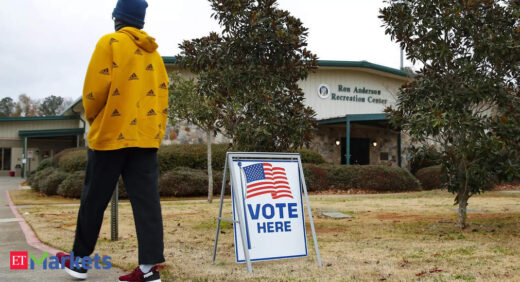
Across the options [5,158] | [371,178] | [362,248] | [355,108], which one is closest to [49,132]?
[5,158]

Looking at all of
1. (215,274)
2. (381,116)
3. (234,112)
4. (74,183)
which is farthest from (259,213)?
(381,116)

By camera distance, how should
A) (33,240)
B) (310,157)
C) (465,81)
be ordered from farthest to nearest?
(310,157) < (465,81) < (33,240)

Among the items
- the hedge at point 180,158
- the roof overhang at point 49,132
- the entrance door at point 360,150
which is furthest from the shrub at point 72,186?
the roof overhang at point 49,132

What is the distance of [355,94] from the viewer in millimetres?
25734

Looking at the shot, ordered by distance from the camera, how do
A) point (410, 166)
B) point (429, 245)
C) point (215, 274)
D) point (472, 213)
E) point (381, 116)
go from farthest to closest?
1. point (410, 166)
2. point (381, 116)
3. point (472, 213)
4. point (429, 245)
5. point (215, 274)

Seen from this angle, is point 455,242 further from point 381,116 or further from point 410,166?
point 410,166

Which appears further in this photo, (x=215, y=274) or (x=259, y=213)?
(x=259, y=213)

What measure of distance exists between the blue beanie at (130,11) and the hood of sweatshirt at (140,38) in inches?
4.2

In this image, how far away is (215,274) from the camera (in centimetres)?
413

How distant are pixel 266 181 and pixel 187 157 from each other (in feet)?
43.4

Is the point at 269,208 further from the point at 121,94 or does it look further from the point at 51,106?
the point at 51,106

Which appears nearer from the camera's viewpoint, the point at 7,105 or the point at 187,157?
the point at 187,157

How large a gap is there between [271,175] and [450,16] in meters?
4.16

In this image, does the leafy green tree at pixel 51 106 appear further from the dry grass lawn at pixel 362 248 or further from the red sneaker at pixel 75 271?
the red sneaker at pixel 75 271
